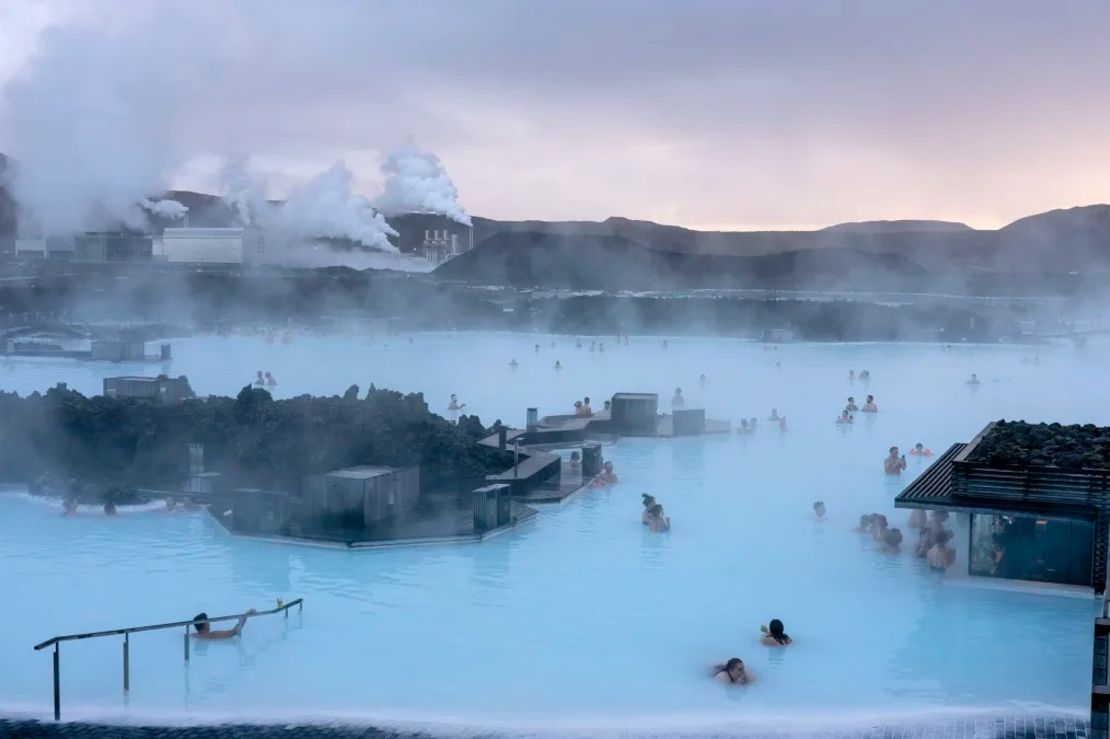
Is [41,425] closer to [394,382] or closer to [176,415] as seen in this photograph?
[176,415]

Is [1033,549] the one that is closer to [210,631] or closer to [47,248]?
[210,631]

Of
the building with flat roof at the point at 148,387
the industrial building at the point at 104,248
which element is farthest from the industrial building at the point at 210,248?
the building with flat roof at the point at 148,387

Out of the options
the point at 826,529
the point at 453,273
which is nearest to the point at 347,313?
the point at 453,273

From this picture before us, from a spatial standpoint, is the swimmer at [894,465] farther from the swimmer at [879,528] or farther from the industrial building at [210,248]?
the industrial building at [210,248]

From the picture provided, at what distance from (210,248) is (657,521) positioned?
53.5 metres

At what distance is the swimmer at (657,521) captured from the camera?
1352 centimetres

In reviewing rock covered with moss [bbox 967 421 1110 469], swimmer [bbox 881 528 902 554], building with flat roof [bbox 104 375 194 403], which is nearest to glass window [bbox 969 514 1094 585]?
rock covered with moss [bbox 967 421 1110 469]

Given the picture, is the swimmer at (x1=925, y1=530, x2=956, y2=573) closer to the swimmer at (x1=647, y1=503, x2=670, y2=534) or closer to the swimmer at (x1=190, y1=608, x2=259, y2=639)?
the swimmer at (x1=647, y1=503, x2=670, y2=534)

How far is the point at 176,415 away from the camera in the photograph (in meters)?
15.8

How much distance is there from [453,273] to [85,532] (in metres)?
60.7

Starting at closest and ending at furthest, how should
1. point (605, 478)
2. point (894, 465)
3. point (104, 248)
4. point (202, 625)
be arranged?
1. point (202, 625)
2. point (605, 478)
3. point (894, 465)
4. point (104, 248)

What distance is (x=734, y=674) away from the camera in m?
→ 8.15

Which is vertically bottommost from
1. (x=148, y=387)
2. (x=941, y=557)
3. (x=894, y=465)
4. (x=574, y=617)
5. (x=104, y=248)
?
(x=574, y=617)

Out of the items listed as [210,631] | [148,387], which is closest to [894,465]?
[210,631]
